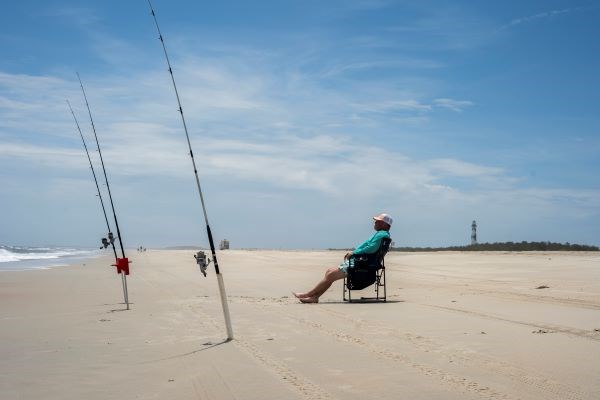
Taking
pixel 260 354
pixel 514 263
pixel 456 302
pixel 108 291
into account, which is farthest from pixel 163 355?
pixel 514 263

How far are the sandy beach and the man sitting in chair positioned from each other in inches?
15.4

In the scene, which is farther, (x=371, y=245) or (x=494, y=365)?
(x=371, y=245)

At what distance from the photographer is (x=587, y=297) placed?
37.3 feet

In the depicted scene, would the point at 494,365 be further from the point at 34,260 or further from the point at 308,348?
the point at 34,260

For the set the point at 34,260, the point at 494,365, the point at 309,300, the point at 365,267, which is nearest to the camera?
the point at 494,365

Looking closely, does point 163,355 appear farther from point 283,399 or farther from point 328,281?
point 328,281

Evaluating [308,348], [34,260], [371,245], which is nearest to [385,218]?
[371,245]

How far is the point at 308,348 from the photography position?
675cm

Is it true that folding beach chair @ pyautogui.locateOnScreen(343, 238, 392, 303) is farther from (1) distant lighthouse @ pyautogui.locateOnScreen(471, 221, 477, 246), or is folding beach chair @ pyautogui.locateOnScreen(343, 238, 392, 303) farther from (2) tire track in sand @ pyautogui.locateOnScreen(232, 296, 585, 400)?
(1) distant lighthouse @ pyautogui.locateOnScreen(471, 221, 477, 246)

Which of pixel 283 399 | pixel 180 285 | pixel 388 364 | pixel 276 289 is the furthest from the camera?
pixel 180 285

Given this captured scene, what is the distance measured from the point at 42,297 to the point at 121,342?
24.9 ft

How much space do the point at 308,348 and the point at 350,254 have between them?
5063 mm

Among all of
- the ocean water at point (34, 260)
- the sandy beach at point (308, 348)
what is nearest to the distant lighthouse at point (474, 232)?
the ocean water at point (34, 260)

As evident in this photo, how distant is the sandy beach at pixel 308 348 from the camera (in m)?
5.09
